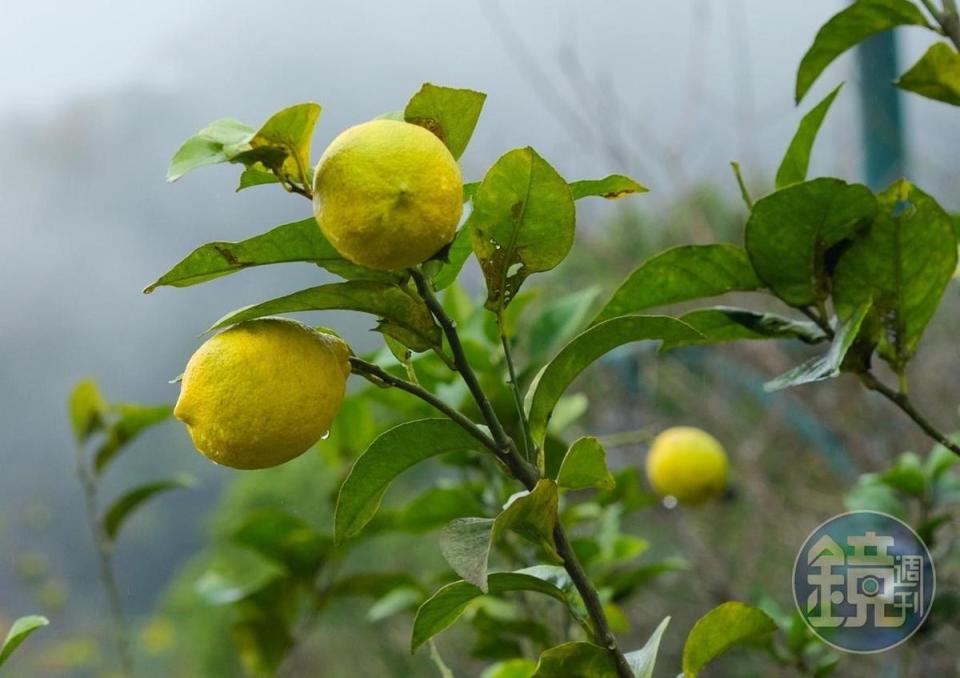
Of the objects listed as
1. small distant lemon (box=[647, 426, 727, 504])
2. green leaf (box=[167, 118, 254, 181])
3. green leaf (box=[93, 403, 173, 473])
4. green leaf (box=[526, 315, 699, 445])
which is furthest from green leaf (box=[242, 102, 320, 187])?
small distant lemon (box=[647, 426, 727, 504])

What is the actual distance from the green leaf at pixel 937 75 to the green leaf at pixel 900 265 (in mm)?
66

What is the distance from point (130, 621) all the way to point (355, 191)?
194 centimetres

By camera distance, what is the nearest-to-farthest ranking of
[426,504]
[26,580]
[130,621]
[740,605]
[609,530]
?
[740,605], [426,504], [609,530], [26,580], [130,621]

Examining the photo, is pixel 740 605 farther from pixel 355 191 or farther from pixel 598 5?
pixel 598 5

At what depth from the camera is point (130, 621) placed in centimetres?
207

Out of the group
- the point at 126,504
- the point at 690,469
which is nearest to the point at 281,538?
the point at 126,504

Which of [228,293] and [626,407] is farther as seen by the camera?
[626,407]

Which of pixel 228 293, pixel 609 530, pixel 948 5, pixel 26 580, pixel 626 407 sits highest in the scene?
pixel 948 5

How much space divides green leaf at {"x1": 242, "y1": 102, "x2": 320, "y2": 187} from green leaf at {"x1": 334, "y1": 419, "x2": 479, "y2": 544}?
10 centimetres

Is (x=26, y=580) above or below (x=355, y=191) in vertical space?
below

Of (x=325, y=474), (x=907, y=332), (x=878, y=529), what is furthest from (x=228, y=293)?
(x=907, y=332)

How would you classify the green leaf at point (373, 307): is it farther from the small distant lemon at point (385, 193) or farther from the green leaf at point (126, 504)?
the green leaf at point (126, 504)

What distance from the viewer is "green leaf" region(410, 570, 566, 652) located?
0.41m

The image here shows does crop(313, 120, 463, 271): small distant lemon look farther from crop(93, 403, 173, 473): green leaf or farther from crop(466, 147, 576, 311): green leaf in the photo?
crop(93, 403, 173, 473): green leaf
